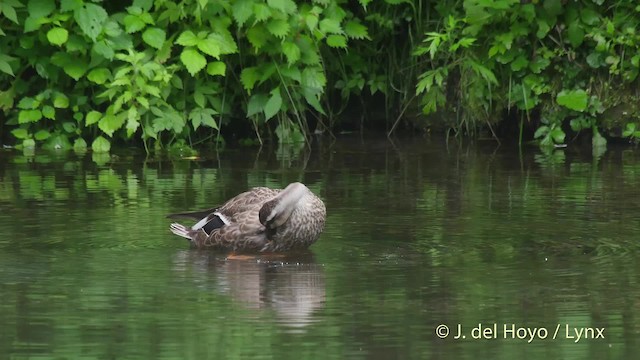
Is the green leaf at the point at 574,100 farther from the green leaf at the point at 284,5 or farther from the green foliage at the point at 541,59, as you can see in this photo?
the green leaf at the point at 284,5

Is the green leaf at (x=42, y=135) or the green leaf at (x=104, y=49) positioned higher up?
the green leaf at (x=104, y=49)

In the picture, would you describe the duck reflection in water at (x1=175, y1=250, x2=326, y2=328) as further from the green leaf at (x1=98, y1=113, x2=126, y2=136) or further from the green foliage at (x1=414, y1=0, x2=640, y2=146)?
the green foliage at (x1=414, y1=0, x2=640, y2=146)

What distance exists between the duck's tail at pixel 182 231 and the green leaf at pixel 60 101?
4.40 metres

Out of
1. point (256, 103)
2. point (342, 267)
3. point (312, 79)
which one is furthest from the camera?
point (256, 103)

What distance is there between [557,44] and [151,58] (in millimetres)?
3552

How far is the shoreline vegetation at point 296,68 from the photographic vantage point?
40.5 feet

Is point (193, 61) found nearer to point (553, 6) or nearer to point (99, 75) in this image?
point (99, 75)

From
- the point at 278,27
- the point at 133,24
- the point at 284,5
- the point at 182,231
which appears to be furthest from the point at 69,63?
the point at 182,231

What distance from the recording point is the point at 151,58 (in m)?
12.5

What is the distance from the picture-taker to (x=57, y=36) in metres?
12.1

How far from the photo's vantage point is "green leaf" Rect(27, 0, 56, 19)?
12312mm

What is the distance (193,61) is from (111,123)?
2.83 feet

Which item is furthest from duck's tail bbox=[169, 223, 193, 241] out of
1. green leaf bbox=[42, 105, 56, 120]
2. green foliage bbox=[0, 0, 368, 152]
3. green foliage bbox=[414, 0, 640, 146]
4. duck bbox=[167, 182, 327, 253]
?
green foliage bbox=[414, 0, 640, 146]

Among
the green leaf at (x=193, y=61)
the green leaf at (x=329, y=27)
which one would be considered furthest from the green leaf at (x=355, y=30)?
the green leaf at (x=193, y=61)
